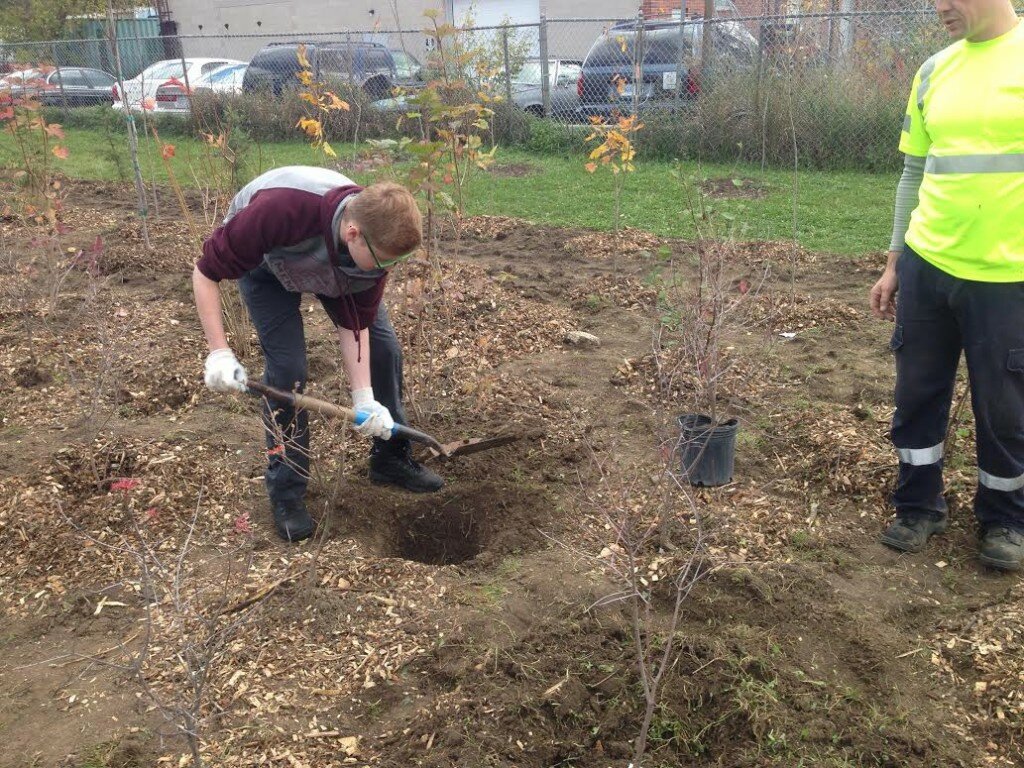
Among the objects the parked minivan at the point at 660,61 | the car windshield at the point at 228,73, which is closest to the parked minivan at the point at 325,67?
the car windshield at the point at 228,73

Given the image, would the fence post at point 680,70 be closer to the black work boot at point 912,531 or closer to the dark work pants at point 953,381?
the dark work pants at point 953,381

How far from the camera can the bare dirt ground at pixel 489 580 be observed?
234 centimetres

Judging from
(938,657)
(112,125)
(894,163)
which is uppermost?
(112,125)

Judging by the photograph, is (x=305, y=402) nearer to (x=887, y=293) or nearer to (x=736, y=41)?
(x=887, y=293)

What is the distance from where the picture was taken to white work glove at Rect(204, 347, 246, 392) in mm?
2842

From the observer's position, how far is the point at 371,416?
307 centimetres

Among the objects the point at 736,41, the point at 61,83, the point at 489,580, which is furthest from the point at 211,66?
the point at 489,580

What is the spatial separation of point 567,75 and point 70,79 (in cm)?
1005

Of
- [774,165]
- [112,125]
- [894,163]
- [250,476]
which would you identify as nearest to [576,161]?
[774,165]

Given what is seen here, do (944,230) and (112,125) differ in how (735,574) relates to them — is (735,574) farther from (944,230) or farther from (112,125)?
(112,125)

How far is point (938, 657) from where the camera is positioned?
258cm

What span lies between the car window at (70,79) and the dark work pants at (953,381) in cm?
1724

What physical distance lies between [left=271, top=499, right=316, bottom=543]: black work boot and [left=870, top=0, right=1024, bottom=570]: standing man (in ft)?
7.14

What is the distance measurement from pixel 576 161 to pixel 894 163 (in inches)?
156
